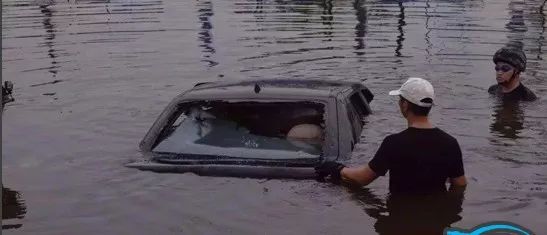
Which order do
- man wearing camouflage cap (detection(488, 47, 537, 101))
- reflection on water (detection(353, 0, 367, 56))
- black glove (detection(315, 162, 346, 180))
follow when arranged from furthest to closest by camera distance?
reflection on water (detection(353, 0, 367, 56)) → man wearing camouflage cap (detection(488, 47, 537, 101)) → black glove (detection(315, 162, 346, 180))

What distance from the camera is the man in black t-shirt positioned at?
5.18 meters

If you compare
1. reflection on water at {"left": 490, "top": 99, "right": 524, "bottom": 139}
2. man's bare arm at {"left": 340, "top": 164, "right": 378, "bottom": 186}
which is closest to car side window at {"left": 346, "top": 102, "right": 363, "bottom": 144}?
man's bare arm at {"left": 340, "top": 164, "right": 378, "bottom": 186}

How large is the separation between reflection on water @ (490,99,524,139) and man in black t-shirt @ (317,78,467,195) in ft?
11.4

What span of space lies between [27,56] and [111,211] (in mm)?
10602

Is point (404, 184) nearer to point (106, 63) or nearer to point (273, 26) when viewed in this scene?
point (106, 63)

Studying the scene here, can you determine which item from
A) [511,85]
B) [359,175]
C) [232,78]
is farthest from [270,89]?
[232,78]

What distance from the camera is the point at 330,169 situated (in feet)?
19.7

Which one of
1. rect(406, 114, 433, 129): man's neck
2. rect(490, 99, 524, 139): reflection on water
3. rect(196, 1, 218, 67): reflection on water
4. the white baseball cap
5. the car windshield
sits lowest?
rect(490, 99, 524, 139): reflection on water

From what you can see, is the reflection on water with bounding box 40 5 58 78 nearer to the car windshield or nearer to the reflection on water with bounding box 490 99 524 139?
the car windshield

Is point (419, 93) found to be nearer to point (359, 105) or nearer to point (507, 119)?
point (359, 105)

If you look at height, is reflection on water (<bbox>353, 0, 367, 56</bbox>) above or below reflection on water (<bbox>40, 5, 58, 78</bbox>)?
below

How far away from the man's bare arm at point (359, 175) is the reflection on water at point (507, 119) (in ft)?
11.9

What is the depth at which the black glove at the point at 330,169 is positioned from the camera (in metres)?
5.99

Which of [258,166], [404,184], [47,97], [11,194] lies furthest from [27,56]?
[404,184]
